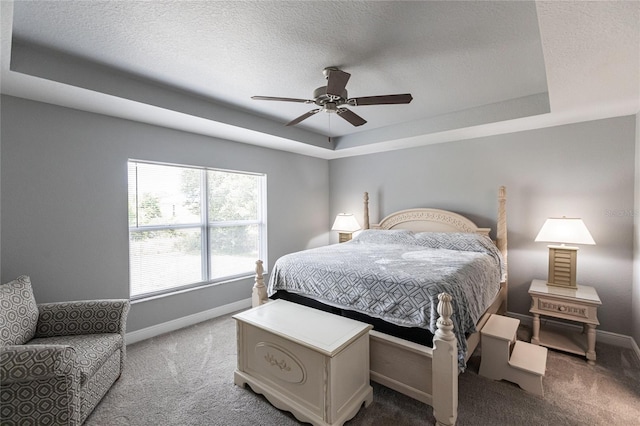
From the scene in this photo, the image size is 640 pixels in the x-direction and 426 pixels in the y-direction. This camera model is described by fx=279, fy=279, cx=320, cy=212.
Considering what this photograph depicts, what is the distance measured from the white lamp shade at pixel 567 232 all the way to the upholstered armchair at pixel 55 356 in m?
3.97

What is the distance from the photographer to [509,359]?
86.8 inches

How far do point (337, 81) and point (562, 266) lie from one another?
→ 2981mm

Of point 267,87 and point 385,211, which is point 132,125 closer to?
point 267,87

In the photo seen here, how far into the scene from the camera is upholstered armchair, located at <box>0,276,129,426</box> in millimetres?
1512

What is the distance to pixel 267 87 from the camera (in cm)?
268

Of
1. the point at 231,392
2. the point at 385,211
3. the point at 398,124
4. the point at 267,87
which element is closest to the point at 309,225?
the point at 385,211

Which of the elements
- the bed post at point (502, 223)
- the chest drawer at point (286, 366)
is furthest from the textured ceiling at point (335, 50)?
the chest drawer at point (286, 366)

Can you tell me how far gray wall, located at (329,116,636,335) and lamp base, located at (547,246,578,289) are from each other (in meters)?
0.34

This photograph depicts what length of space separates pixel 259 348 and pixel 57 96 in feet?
8.74

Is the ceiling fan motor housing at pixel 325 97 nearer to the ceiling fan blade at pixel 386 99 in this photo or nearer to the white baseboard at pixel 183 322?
the ceiling fan blade at pixel 386 99

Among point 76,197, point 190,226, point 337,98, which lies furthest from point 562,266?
point 76,197

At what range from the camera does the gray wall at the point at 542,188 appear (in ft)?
9.41

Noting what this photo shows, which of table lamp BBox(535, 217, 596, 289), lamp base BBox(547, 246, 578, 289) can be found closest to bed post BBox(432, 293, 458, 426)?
table lamp BBox(535, 217, 596, 289)

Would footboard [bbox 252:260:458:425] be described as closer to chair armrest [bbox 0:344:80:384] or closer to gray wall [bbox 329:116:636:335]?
chair armrest [bbox 0:344:80:384]
